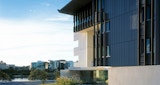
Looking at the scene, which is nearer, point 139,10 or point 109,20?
point 139,10

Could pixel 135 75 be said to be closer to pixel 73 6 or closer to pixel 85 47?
pixel 73 6

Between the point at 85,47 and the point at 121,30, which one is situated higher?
the point at 121,30

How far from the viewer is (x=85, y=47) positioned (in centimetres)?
4547

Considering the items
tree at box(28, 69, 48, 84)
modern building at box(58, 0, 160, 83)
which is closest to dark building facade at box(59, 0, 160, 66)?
modern building at box(58, 0, 160, 83)

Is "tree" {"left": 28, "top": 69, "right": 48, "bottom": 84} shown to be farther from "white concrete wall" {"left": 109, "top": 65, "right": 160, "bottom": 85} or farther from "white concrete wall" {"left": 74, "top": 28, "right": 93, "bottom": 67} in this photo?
"white concrete wall" {"left": 109, "top": 65, "right": 160, "bottom": 85}

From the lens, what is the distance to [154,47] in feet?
83.3

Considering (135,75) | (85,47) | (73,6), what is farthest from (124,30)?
(85,47)

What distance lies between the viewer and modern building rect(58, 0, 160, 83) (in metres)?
25.7

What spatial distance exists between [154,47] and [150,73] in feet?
40.9

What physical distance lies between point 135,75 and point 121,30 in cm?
1638

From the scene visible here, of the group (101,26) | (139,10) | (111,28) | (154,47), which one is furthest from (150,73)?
(101,26)

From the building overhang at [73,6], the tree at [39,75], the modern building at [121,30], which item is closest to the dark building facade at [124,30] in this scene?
the modern building at [121,30]

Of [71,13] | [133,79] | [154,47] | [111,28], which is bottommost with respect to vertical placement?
[133,79]

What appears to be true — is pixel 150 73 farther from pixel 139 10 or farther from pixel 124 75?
pixel 139 10
